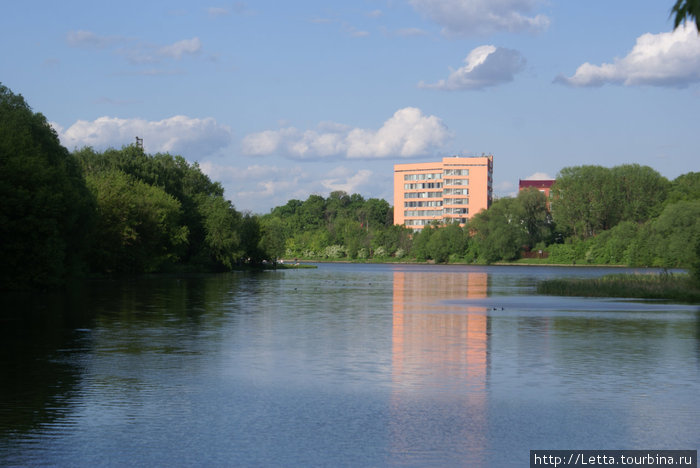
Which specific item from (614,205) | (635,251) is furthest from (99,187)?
(614,205)

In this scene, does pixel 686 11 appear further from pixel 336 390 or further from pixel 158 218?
pixel 158 218

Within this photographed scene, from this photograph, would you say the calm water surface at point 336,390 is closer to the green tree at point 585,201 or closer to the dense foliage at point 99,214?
the dense foliage at point 99,214

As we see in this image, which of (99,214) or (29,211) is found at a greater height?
(99,214)

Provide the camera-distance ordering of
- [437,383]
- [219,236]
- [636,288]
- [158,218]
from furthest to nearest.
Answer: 1. [219,236]
2. [158,218]
3. [636,288]
4. [437,383]

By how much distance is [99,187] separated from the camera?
92.2 metres

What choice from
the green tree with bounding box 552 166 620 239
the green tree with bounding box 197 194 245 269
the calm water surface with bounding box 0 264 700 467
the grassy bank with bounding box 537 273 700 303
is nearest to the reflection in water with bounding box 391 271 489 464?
the calm water surface with bounding box 0 264 700 467

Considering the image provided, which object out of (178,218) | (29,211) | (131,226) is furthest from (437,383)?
(178,218)

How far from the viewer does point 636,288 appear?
6141 cm

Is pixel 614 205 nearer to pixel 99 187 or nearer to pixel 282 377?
pixel 99 187

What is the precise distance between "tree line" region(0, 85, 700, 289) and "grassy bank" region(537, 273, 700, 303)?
2.27m

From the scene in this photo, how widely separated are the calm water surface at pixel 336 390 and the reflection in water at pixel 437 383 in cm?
6

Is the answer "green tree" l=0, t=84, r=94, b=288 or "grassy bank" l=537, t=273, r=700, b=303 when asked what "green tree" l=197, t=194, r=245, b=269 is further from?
"grassy bank" l=537, t=273, r=700, b=303

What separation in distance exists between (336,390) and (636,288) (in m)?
48.6

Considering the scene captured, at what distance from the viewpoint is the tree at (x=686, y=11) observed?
8.72 metres
